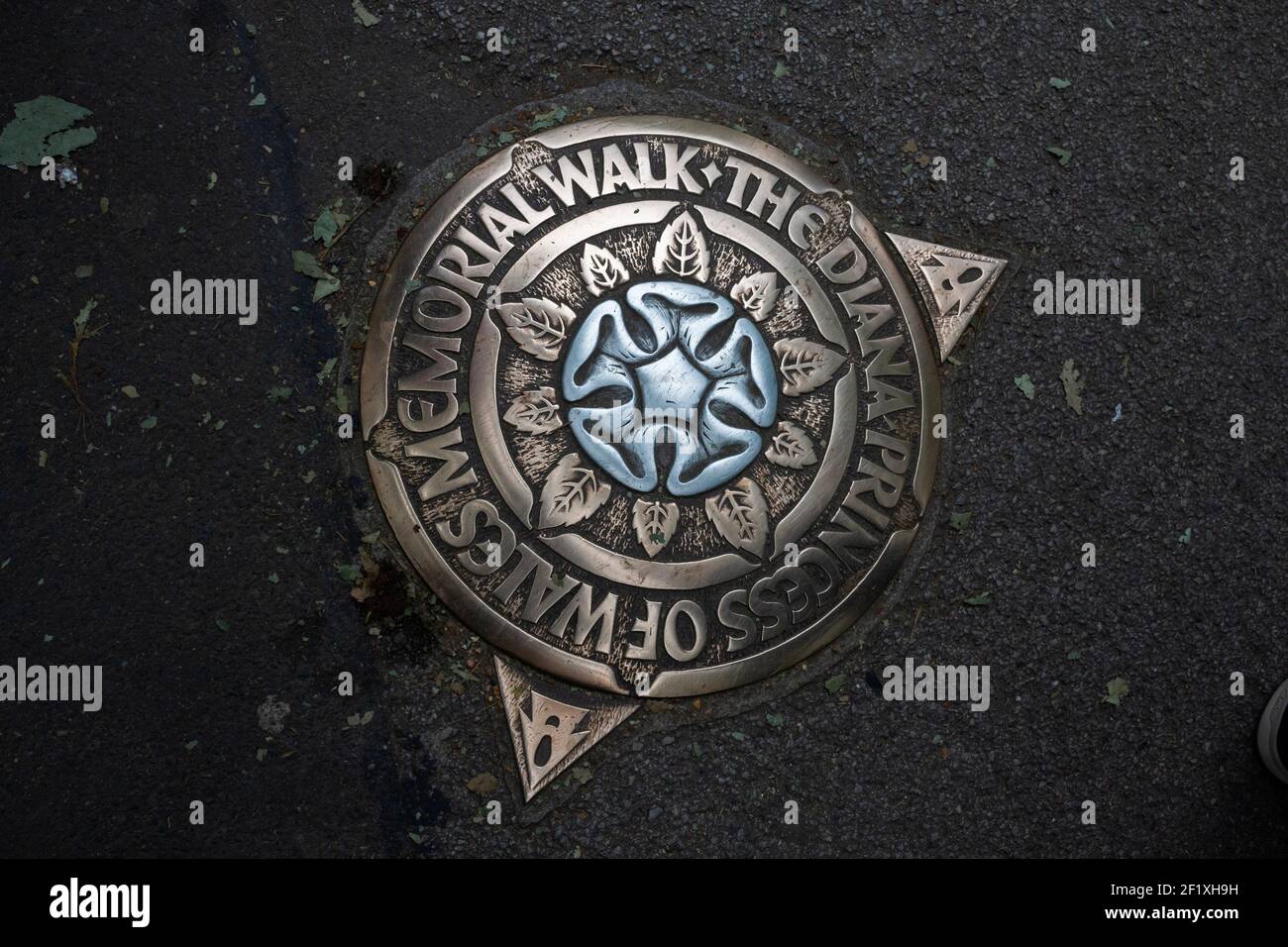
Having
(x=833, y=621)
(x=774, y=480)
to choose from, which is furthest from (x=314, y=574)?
(x=833, y=621)

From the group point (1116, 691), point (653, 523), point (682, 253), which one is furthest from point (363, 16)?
point (1116, 691)

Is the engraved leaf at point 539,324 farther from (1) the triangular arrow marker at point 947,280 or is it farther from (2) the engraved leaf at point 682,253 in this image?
(1) the triangular arrow marker at point 947,280

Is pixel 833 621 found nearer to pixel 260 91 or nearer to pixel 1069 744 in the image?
pixel 1069 744

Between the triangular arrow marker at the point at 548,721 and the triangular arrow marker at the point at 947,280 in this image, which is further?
the triangular arrow marker at the point at 947,280

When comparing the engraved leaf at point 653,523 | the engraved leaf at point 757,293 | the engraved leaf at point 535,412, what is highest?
the engraved leaf at point 757,293

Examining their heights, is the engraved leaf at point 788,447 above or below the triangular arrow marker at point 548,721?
above

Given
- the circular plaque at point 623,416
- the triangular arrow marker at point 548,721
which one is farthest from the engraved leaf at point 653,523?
the triangular arrow marker at point 548,721

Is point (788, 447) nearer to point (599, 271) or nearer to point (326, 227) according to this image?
point (599, 271)
